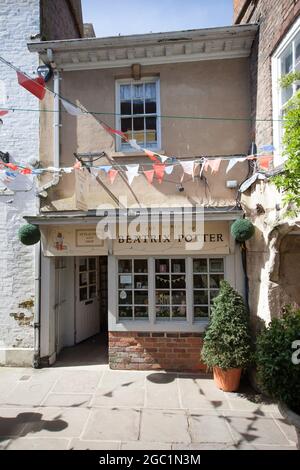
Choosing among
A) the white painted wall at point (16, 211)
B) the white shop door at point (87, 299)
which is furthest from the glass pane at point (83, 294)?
the white painted wall at point (16, 211)

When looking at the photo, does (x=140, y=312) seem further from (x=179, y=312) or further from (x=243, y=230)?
(x=243, y=230)

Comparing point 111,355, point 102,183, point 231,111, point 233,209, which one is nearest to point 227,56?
point 231,111

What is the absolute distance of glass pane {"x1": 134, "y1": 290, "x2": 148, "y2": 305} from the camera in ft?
21.9

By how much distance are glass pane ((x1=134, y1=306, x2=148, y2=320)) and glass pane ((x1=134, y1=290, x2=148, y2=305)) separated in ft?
0.40

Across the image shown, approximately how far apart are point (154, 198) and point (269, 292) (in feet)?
9.67

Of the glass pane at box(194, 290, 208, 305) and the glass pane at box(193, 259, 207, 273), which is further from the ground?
the glass pane at box(193, 259, 207, 273)

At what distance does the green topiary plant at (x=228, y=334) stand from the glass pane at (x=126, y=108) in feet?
14.1

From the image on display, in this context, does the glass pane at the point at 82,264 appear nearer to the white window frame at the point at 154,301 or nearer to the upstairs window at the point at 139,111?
the white window frame at the point at 154,301

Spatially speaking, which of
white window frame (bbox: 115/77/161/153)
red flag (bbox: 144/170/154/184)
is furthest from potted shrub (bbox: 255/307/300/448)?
white window frame (bbox: 115/77/161/153)

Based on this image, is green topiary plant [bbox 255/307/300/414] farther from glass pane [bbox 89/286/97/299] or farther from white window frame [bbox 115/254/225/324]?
glass pane [bbox 89/286/97/299]

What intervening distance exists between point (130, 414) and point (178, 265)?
118 inches

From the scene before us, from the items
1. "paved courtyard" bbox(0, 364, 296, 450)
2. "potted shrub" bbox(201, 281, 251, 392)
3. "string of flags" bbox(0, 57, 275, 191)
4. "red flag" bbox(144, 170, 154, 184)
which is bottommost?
"paved courtyard" bbox(0, 364, 296, 450)

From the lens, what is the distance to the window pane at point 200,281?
21.4 feet

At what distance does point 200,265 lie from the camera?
21.4ft
